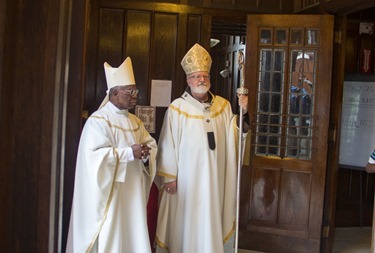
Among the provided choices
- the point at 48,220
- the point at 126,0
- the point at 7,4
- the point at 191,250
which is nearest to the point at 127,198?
the point at 191,250

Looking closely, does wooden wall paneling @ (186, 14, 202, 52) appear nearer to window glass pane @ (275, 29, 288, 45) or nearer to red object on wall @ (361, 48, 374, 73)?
window glass pane @ (275, 29, 288, 45)

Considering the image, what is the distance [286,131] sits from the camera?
4.21 metres

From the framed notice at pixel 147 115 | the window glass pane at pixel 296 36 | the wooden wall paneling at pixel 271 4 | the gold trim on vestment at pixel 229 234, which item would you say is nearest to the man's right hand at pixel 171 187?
→ the gold trim on vestment at pixel 229 234

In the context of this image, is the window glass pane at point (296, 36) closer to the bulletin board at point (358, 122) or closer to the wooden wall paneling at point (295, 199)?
the wooden wall paneling at point (295, 199)

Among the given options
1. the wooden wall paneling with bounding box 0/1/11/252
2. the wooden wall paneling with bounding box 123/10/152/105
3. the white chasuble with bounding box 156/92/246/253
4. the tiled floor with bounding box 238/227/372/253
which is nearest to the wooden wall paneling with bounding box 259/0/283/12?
the wooden wall paneling with bounding box 123/10/152/105

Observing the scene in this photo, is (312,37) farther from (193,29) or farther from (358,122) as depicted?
(358,122)

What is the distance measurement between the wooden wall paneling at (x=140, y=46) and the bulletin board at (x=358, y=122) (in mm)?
2333

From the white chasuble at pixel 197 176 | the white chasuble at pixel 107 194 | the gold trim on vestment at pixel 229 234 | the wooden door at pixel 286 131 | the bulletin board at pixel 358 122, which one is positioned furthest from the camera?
the bulletin board at pixel 358 122

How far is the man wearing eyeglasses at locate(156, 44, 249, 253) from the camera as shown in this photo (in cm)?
324

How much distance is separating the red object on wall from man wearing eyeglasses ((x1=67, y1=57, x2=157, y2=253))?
336 cm

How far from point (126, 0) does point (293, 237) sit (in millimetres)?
2636

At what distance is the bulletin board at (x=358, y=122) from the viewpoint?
Answer: 16.4 ft

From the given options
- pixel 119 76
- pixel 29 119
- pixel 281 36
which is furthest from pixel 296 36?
pixel 29 119

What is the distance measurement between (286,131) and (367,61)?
178 centimetres
